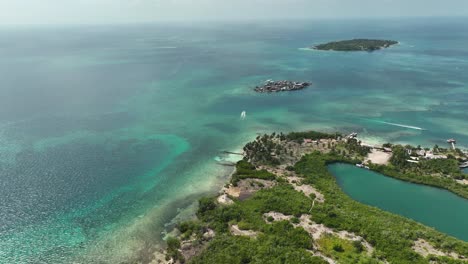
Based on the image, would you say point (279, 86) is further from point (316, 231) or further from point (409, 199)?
point (316, 231)

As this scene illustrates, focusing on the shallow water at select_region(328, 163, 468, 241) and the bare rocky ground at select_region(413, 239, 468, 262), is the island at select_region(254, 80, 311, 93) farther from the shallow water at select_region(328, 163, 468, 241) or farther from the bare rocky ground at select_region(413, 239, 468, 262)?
the bare rocky ground at select_region(413, 239, 468, 262)

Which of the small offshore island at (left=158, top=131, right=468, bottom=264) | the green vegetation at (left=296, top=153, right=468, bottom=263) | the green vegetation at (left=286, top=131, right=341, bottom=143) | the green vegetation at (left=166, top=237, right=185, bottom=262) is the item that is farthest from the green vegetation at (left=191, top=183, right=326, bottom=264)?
the green vegetation at (left=286, top=131, right=341, bottom=143)

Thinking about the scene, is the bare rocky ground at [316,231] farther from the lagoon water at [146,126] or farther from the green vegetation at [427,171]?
the green vegetation at [427,171]

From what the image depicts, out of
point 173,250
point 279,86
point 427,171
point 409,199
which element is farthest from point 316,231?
point 279,86

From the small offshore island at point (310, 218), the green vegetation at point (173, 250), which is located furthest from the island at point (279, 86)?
the green vegetation at point (173, 250)

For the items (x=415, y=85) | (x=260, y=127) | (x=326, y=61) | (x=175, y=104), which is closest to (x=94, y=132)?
(x=175, y=104)

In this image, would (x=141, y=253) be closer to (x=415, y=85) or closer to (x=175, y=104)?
(x=175, y=104)

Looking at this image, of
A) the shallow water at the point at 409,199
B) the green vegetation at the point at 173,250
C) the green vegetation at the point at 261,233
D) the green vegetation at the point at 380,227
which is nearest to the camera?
the green vegetation at the point at 261,233
